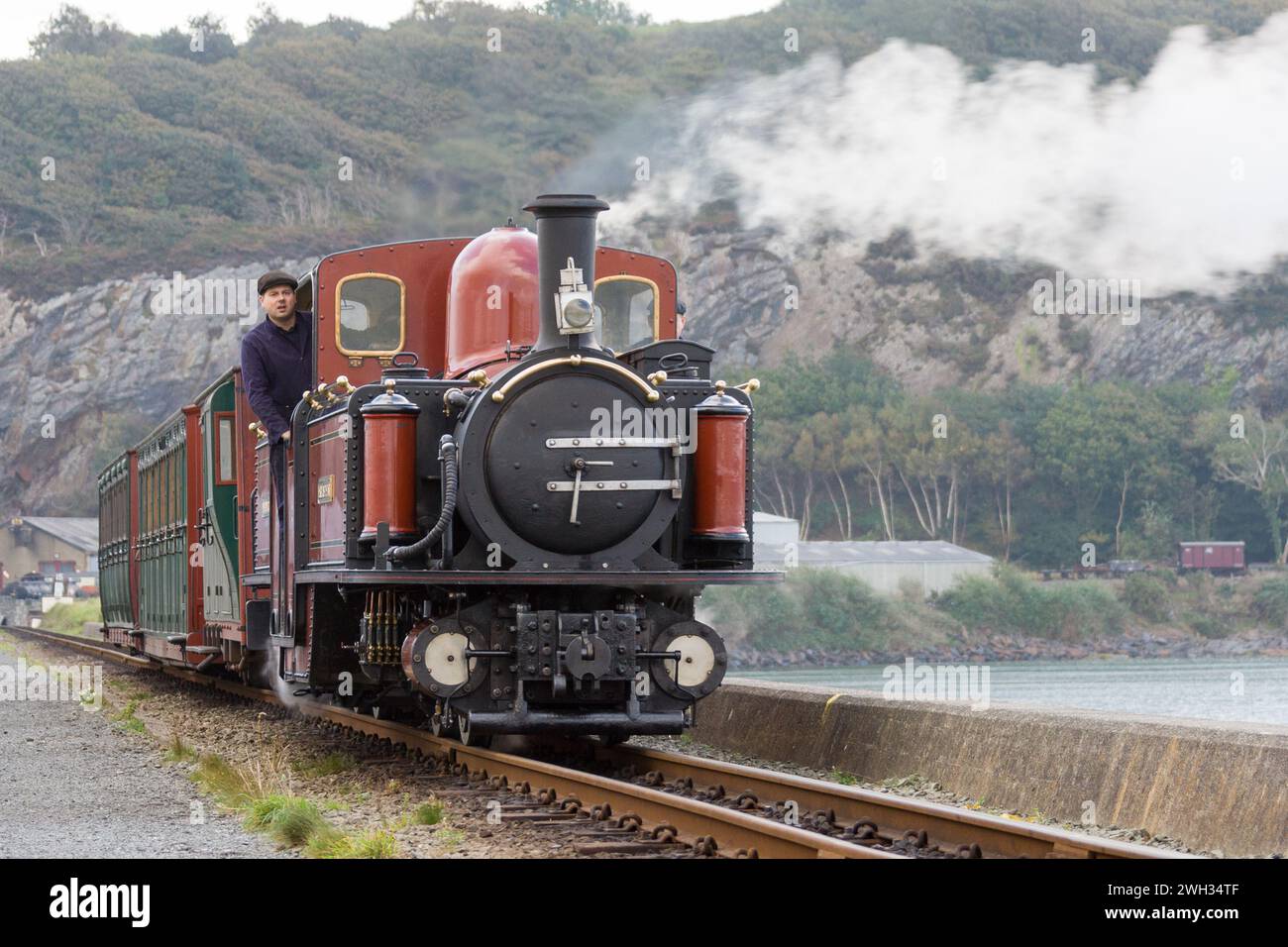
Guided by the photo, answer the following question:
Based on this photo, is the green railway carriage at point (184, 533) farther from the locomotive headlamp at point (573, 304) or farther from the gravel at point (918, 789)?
the locomotive headlamp at point (573, 304)

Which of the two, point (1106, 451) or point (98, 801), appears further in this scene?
point (1106, 451)

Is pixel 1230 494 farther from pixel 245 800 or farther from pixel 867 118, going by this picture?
pixel 245 800

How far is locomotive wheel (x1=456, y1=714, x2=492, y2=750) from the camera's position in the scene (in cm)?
1076

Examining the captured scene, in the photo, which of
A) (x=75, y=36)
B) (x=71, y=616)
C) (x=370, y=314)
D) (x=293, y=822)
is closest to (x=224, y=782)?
(x=293, y=822)

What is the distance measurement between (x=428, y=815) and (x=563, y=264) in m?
3.23

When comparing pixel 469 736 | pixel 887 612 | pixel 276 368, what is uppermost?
pixel 276 368

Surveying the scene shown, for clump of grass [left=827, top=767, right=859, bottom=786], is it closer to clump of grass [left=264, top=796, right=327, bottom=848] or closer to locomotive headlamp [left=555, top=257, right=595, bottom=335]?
locomotive headlamp [left=555, top=257, right=595, bottom=335]

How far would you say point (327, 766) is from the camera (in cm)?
1134

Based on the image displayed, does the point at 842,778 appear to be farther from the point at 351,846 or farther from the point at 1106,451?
the point at 1106,451

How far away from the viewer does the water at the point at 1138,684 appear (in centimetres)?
3459

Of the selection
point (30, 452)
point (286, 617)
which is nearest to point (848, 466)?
point (30, 452)

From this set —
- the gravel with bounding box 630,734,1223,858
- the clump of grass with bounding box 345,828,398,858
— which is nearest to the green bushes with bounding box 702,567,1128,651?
the gravel with bounding box 630,734,1223,858
